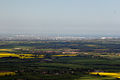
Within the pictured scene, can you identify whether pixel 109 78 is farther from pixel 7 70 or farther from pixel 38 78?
pixel 7 70

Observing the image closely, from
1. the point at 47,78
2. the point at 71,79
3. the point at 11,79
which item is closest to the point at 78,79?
the point at 71,79

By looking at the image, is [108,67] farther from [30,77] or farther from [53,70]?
[30,77]

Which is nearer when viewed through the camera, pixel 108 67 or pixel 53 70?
pixel 53 70

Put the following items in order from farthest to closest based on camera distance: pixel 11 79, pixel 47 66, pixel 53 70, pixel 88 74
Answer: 1. pixel 47 66
2. pixel 53 70
3. pixel 88 74
4. pixel 11 79

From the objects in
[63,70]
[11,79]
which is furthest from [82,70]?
[11,79]

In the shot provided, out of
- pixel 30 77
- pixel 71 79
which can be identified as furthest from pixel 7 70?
pixel 71 79

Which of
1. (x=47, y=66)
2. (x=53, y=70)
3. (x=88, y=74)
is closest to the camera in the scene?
(x=88, y=74)

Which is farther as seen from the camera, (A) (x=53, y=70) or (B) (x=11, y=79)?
(A) (x=53, y=70)

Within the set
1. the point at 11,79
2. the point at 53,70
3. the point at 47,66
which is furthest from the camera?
the point at 47,66
